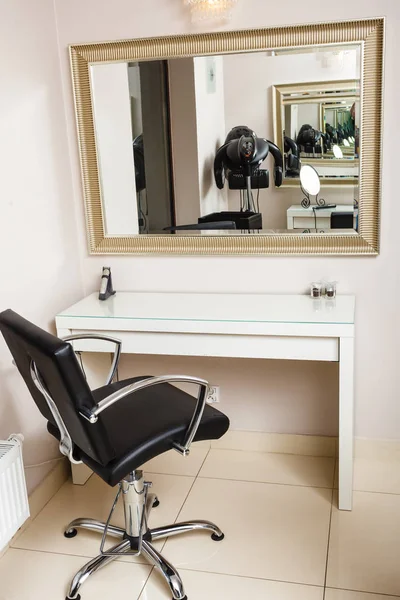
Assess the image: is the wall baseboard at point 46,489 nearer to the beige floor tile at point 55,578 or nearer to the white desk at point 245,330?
the beige floor tile at point 55,578

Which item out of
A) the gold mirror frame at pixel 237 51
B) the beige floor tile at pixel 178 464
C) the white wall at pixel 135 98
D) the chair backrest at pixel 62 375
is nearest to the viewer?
the chair backrest at pixel 62 375

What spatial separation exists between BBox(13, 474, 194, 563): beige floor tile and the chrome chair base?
0.16 ft

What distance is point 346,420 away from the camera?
7.39 ft

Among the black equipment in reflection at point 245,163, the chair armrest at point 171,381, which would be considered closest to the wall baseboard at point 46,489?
the chair armrest at point 171,381

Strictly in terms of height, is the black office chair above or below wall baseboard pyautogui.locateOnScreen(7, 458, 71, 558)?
above

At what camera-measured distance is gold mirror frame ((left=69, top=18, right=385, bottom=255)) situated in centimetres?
231

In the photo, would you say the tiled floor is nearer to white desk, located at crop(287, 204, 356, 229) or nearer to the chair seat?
the chair seat

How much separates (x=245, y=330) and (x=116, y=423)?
1.94ft

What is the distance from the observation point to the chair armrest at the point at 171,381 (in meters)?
1.62

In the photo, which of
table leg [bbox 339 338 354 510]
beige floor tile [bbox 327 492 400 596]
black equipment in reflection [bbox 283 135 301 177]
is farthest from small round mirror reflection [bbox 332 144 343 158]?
beige floor tile [bbox 327 492 400 596]

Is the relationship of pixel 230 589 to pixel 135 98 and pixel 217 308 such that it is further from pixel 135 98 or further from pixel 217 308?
pixel 135 98

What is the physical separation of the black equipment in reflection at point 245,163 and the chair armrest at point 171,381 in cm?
99

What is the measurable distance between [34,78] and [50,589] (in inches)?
72.2

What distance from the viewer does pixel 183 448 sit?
6.12 ft
